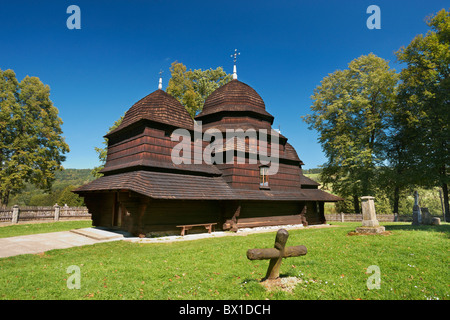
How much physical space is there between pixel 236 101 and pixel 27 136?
23652 mm

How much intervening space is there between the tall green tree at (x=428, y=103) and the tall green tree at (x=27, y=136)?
34206mm

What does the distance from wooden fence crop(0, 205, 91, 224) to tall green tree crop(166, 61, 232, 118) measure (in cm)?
1575

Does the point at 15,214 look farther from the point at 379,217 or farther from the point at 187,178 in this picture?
the point at 379,217

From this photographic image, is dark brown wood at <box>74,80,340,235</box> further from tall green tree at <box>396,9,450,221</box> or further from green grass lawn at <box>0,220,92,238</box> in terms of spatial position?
tall green tree at <box>396,9,450,221</box>

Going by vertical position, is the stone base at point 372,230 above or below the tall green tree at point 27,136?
below

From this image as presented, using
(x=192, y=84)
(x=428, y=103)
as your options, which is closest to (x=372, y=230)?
(x=428, y=103)

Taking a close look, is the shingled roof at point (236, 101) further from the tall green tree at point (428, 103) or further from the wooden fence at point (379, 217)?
the wooden fence at point (379, 217)

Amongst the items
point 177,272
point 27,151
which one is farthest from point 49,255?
point 27,151

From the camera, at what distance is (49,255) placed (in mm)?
8672

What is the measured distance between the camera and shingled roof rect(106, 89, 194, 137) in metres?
15.5

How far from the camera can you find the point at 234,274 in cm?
572

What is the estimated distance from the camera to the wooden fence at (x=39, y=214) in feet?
65.2

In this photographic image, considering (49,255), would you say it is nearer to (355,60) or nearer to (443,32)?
(443,32)

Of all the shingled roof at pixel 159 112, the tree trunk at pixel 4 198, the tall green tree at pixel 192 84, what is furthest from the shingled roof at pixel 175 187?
the tree trunk at pixel 4 198
